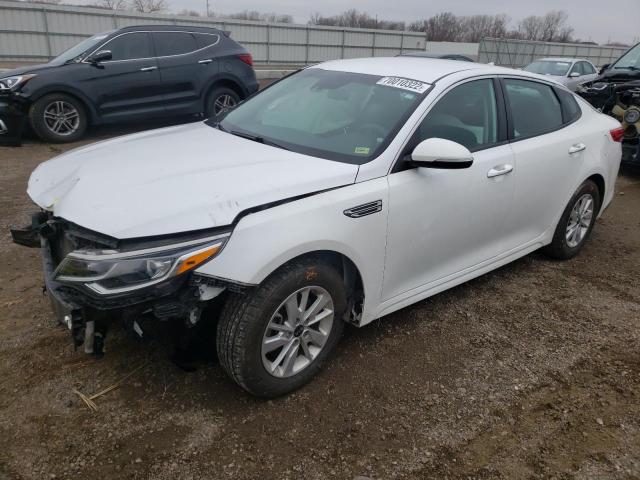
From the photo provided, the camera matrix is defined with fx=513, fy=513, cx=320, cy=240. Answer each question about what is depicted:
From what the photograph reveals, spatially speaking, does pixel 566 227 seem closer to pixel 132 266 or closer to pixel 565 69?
pixel 132 266

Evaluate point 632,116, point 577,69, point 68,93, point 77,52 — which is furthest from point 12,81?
point 577,69

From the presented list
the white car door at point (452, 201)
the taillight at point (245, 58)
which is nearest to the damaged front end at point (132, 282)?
the white car door at point (452, 201)

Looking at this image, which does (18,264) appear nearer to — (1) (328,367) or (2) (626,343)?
(1) (328,367)

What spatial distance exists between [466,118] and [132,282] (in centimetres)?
233

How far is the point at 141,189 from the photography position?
245 cm

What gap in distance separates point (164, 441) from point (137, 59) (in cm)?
755

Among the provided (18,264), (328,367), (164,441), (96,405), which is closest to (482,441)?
(328,367)

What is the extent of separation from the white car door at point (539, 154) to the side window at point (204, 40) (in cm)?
674

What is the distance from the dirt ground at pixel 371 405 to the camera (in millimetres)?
2320

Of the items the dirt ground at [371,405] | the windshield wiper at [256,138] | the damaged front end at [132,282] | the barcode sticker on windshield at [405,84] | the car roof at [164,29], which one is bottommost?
the dirt ground at [371,405]

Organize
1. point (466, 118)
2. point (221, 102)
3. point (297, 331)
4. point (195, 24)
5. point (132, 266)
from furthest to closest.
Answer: point (195, 24)
point (221, 102)
point (466, 118)
point (297, 331)
point (132, 266)

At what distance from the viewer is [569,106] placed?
4.29 meters

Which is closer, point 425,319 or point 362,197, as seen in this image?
point 362,197

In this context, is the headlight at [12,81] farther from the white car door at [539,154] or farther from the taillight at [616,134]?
the taillight at [616,134]
